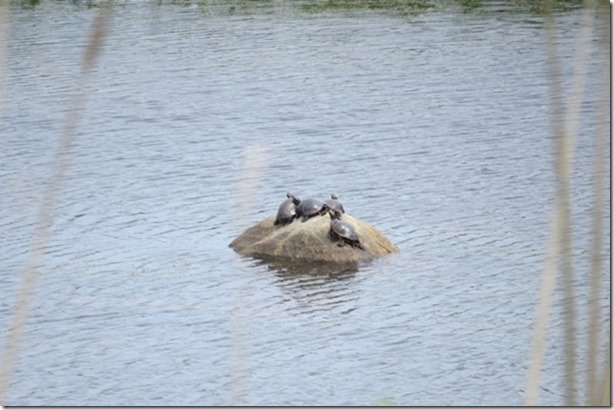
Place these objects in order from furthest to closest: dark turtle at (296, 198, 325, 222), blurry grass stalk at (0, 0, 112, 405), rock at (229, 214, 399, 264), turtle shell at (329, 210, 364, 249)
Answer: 1. dark turtle at (296, 198, 325, 222)
2. rock at (229, 214, 399, 264)
3. turtle shell at (329, 210, 364, 249)
4. blurry grass stalk at (0, 0, 112, 405)

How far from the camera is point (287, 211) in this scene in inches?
712

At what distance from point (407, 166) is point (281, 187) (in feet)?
7.63

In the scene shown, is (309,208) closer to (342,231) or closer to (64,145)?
(342,231)

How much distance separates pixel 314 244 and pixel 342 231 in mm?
529

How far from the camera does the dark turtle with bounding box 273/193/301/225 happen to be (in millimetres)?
18109

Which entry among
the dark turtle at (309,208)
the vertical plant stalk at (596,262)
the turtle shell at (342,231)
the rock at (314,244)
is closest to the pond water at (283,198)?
the rock at (314,244)

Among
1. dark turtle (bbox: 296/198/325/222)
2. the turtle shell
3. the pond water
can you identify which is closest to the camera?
the pond water

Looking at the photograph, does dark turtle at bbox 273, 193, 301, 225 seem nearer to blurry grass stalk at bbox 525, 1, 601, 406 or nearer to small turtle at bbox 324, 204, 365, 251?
small turtle at bbox 324, 204, 365, 251

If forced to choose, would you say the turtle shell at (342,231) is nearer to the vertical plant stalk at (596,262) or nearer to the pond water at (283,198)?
the pond water at (283,198)

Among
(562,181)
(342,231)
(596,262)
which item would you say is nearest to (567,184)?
(562,181)

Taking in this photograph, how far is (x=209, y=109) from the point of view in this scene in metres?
29.6

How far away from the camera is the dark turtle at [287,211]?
18.1 metres

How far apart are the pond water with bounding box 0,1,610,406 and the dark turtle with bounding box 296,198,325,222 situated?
0.92 m

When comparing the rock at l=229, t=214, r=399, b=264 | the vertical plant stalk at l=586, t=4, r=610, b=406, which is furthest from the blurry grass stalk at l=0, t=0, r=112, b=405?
the rock at l=229, t=214, r=399, b=264
